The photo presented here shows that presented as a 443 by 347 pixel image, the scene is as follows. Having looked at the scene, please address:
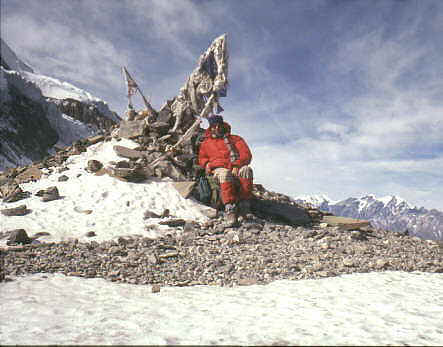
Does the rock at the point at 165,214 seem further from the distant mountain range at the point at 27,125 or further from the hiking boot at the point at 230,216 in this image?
the distant mountain range at the point at 27,125

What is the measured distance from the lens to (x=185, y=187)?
9.98 m

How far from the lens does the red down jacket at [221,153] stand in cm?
955

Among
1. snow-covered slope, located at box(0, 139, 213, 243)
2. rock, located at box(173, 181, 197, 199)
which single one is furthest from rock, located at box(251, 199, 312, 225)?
rock, located at box(173, 181, 197, 199)

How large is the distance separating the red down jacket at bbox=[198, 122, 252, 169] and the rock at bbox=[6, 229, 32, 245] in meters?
5.65

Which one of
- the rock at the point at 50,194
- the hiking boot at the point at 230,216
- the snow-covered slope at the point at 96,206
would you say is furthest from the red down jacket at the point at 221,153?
the rock at the point at 50,194

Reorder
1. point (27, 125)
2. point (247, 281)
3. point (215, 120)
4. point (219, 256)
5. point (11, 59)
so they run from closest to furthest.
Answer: point (247, 281)
point (219, 256)
point (215, 120)
point (27, 125)
point (11, 59)

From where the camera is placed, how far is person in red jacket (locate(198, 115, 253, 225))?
29.7 feet

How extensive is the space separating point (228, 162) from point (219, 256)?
4.01m

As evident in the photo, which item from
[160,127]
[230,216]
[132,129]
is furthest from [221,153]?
[132,129]

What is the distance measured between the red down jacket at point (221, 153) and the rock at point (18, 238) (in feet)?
18.5

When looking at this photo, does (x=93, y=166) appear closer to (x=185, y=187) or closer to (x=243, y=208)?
(x=185, y=187)

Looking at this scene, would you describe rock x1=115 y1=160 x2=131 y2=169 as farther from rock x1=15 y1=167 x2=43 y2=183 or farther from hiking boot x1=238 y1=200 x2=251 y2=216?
hiking boot x1=238 y1=200 x2=251 y2=216

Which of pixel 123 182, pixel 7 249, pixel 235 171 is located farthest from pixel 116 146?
pixel 7 249

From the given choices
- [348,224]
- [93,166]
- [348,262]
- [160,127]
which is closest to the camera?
[348,262]
